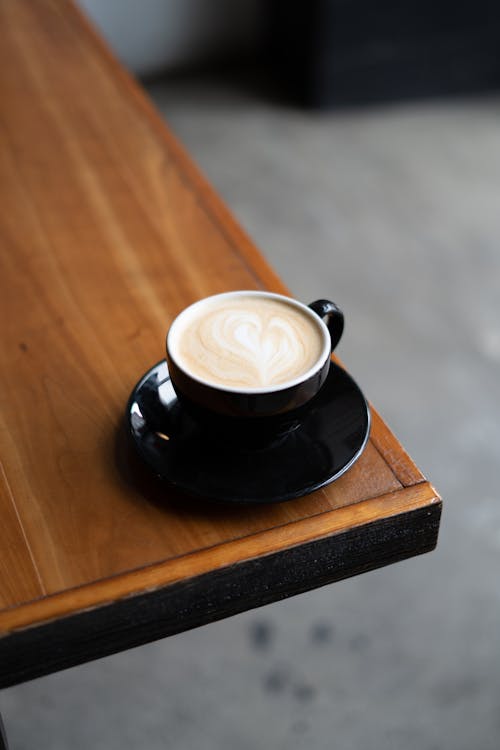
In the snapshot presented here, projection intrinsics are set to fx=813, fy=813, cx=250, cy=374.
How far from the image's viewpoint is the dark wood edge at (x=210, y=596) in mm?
511

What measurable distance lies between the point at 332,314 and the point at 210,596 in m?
0.22

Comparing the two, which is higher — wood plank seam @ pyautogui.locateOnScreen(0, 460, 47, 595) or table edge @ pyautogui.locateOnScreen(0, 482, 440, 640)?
wood plank seam @ pyautogui.locateOnScreen(0, 460, 47, 595)

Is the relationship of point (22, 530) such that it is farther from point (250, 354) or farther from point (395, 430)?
point (395, 430)

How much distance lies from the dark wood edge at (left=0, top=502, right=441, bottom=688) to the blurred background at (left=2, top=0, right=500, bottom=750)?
513mm

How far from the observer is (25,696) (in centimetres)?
103

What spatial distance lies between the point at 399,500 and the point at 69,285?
0.40m

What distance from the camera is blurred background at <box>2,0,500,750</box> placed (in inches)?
40.1

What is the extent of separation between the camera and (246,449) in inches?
23.2

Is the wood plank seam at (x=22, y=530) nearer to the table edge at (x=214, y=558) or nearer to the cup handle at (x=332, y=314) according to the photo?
the table edge at (x=214, y=558)

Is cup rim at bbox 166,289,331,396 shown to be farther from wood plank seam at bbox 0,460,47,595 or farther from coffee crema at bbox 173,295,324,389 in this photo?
wood plank seam at bbox 0,460,47,595

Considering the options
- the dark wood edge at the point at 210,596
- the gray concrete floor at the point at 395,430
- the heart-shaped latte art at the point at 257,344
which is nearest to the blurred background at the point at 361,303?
the gray concrete floor at the point at 395,430

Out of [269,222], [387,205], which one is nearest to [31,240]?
[269,222]

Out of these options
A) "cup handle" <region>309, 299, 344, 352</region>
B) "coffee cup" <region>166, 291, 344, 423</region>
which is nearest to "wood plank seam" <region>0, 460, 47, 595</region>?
"coffee cup" <region>166, 291, 344, 423</region>

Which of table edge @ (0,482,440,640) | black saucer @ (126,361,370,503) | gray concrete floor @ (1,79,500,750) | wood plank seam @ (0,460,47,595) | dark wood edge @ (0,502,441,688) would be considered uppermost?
black saucer @ (126,361,370,503)
